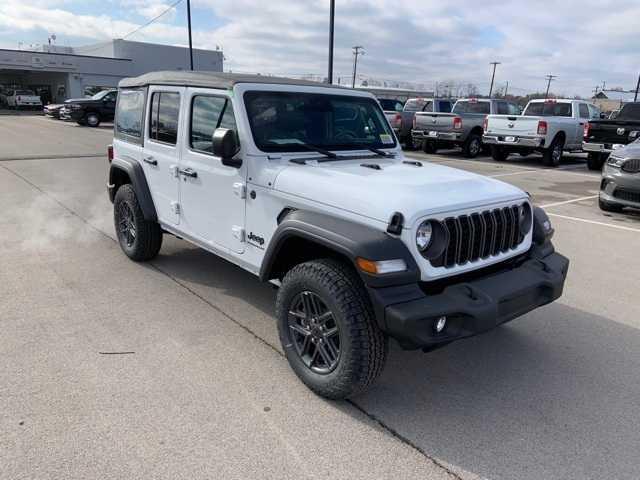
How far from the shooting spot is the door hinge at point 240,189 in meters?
3.61

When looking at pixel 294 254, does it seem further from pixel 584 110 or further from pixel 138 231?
pixel 584 110

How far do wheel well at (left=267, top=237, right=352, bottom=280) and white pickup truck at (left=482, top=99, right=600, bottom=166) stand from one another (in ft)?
42.0

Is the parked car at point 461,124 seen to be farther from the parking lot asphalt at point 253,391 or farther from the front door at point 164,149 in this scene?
the front door at point 164,149

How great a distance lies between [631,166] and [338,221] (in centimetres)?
656

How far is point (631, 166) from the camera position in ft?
25.0

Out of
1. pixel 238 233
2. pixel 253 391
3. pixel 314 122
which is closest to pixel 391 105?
pixel 314 122

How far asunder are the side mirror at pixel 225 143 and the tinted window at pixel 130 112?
1917mm

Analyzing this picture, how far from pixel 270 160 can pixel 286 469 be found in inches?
78.5

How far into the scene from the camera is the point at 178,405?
294cm

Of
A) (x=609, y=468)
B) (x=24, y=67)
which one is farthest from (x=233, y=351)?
(x=24, y=67)

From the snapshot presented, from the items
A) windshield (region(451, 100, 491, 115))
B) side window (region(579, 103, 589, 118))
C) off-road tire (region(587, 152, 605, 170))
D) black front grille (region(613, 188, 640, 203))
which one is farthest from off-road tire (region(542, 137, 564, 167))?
black front grille (region(613, 188, 640, 203))

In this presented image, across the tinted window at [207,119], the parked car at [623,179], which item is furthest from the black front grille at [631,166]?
the tinted window at [207,119]

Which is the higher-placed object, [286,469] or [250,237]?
[250,237]

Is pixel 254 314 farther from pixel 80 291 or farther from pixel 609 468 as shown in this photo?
pixel 609 468
